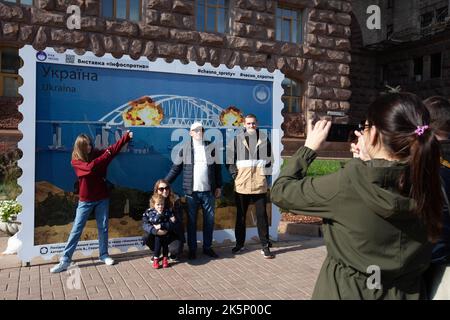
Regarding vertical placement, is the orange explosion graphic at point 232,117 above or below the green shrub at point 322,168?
above

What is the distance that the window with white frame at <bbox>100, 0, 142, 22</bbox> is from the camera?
A: 1343cm

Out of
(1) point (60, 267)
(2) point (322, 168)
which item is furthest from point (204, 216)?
(2) point (322, 168)

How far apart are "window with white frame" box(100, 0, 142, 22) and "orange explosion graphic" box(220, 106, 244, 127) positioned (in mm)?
8015

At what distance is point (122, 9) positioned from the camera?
44.8 ft

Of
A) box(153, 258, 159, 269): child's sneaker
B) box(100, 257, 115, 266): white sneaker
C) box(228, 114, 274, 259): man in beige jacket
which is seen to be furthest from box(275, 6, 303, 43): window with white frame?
box(100, 257, 115, 266): white sneaker

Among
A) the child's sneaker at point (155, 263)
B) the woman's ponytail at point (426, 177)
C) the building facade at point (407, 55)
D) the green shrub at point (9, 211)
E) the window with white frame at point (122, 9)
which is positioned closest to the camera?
the woman's ponytail at point (426, 177)

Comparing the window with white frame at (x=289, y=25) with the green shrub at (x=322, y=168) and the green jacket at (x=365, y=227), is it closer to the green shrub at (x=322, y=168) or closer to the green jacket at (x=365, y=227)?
the green shrub at (x=322, y=168)

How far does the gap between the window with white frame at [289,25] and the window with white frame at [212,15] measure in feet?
7.32

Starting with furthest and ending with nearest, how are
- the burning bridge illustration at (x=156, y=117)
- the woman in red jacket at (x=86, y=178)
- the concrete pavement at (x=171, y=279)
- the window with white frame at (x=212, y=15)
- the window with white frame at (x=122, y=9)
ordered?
the window with white frame at (x=212, y=15) → the window with white frame at (x=122, y=9) → the burning bridge illustration at (x=156, y=117) → the woman in red jacket at (x=86, y=178) → the concrete pavement at (x=171, y=279)

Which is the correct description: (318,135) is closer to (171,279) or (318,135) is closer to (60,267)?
(171,279)

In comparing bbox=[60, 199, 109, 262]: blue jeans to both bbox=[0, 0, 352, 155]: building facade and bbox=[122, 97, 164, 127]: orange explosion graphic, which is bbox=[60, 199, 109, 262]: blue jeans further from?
bbox=[0, 0, 352, 155]: building facade

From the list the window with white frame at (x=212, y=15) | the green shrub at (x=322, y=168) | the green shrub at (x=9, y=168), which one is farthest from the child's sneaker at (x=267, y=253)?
the window with white frame at (x=212, y=15)

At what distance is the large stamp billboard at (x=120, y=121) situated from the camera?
585cm

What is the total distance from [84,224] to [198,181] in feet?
5.75
